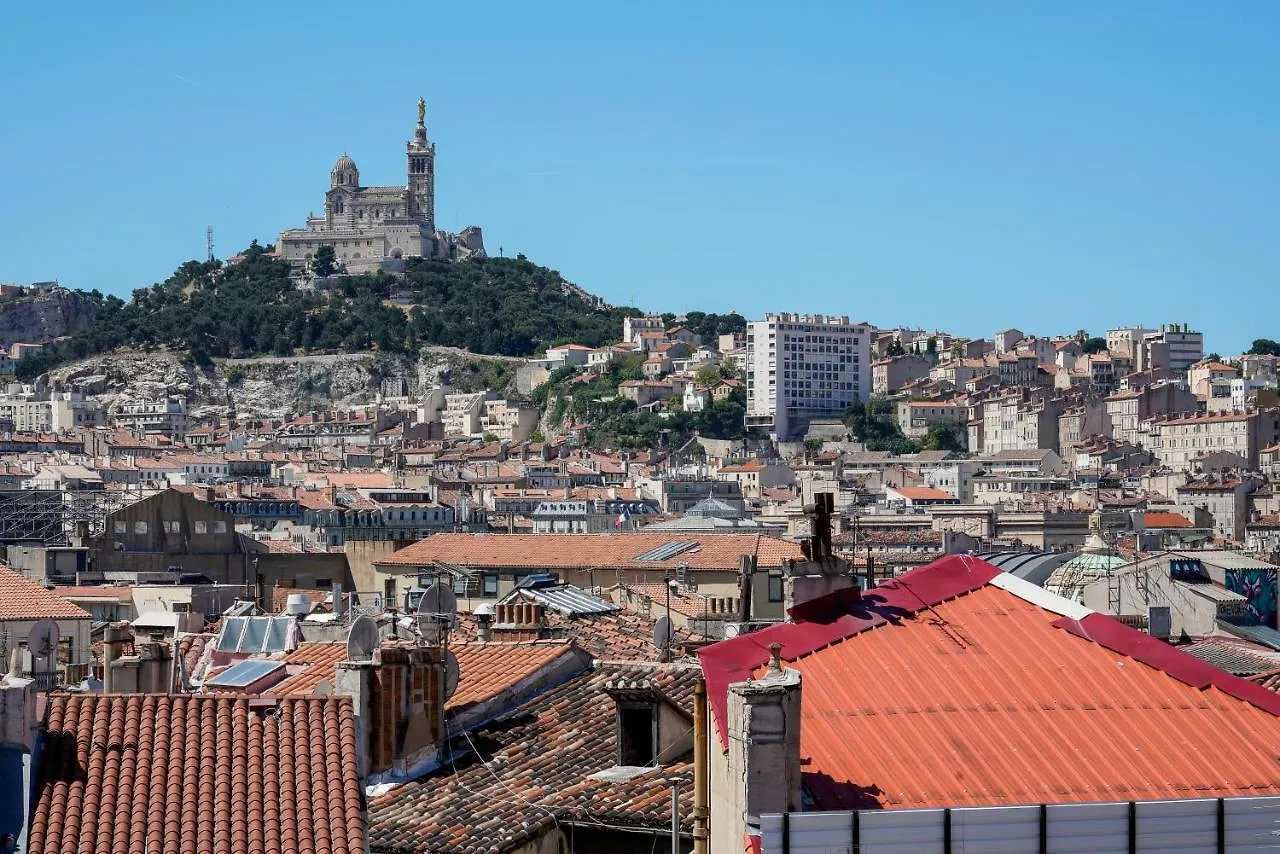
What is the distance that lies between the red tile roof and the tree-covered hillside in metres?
173

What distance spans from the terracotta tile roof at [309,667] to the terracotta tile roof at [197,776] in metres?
3.42

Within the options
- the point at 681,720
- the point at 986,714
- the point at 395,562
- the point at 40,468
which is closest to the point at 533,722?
the point at 681,720

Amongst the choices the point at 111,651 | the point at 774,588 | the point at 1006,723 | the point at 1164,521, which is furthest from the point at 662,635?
the point at 1164,521

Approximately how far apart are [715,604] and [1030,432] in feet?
382

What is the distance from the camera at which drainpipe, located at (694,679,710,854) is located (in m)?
9.89

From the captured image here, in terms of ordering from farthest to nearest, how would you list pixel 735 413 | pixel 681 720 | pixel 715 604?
pixel 735 413, pixel 715 604, pixel 681 720

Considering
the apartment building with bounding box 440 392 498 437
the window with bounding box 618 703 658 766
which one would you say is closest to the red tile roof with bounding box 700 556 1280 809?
the window with bounding box 618 703 658 766

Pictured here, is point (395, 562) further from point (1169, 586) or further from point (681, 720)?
point (681, 720)

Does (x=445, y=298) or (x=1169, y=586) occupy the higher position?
(x=445, y=298)

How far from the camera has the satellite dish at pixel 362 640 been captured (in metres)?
13.7

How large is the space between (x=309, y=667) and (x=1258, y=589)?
20.0 meters

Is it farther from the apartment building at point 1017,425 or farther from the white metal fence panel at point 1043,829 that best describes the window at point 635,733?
the apartment building at point 1017,425

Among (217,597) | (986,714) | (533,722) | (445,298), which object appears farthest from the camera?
(445,298)

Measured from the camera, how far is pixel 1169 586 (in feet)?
99.3
